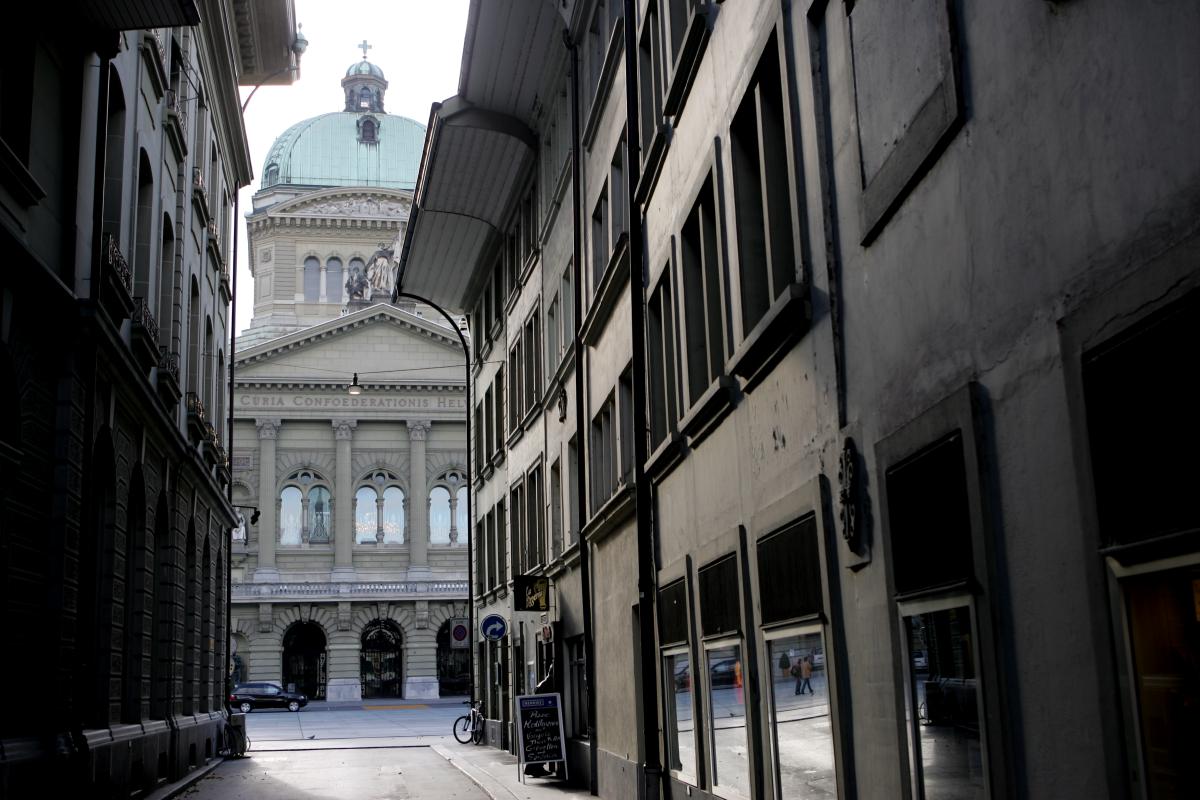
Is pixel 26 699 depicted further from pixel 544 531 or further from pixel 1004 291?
pixel 544 531

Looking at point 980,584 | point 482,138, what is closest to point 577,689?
point 482,138

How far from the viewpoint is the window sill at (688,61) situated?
40.6 feet

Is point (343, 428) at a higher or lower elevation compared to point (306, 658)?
higher

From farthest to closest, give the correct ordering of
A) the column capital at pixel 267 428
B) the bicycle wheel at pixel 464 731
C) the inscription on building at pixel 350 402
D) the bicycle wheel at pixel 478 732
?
the inscription on building at pixel 350 402 → the column capital at pixel 267 428 → the bicycle wheel at pixel 464 731 → the bicycle wheel at pixel 478 732

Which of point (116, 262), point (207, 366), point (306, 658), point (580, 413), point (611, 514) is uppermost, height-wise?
point (207, 366)

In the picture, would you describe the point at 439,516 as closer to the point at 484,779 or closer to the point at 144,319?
the point at 484,779

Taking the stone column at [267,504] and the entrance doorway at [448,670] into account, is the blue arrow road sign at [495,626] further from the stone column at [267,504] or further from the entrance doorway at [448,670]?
the entrance doorway at [448,670]

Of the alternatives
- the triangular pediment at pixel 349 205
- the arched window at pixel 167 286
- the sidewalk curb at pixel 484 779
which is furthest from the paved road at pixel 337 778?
the triangular pediment at pixel 349 205

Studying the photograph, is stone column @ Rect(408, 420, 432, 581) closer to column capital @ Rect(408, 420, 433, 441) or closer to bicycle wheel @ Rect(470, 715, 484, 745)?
column capital @ Rect(408, 420, 433, 441)

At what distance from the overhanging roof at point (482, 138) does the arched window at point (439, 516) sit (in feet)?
130

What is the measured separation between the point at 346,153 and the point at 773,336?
283 ft

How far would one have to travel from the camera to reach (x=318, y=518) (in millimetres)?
73938

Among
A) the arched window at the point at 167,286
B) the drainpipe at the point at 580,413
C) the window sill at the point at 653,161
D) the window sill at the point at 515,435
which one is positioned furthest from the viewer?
the window sill at the point at 515,435

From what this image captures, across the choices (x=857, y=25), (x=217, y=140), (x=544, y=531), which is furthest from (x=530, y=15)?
(x=857, y=25)
